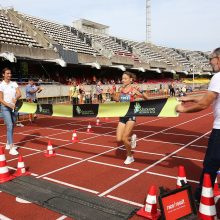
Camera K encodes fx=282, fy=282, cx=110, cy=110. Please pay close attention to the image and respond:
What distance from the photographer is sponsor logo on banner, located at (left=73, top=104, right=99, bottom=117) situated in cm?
725

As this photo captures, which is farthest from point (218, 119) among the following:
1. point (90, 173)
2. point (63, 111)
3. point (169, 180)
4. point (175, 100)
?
point (63, 111)

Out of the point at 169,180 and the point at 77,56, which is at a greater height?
the point at 77,56

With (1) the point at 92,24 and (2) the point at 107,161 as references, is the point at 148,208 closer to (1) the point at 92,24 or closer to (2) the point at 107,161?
(2) the point at 107,161

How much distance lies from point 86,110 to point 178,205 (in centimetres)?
424

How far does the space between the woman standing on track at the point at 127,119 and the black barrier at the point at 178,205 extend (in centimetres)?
271

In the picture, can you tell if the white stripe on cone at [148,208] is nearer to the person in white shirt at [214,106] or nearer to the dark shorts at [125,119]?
the person in white shirt at [214,106]

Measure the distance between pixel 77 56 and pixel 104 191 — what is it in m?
25.7

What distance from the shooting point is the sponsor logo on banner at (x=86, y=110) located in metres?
7.25

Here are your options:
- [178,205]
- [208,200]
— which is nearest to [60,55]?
[178,205]

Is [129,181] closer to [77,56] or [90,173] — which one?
[90,173]

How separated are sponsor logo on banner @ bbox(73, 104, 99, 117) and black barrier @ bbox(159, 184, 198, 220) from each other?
3.87 m

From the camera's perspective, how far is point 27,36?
93.6 ft

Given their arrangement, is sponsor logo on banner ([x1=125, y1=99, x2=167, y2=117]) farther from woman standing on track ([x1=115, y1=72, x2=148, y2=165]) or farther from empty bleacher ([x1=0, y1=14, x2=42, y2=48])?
empty bleacher ([x1=0, y1=14, x2=42, y2=48])

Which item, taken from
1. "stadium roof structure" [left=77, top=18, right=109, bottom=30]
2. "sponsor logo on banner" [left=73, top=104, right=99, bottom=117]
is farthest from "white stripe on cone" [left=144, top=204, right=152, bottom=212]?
"stadium roof structure" [left=77, top=18, right=109, bottom=30]
